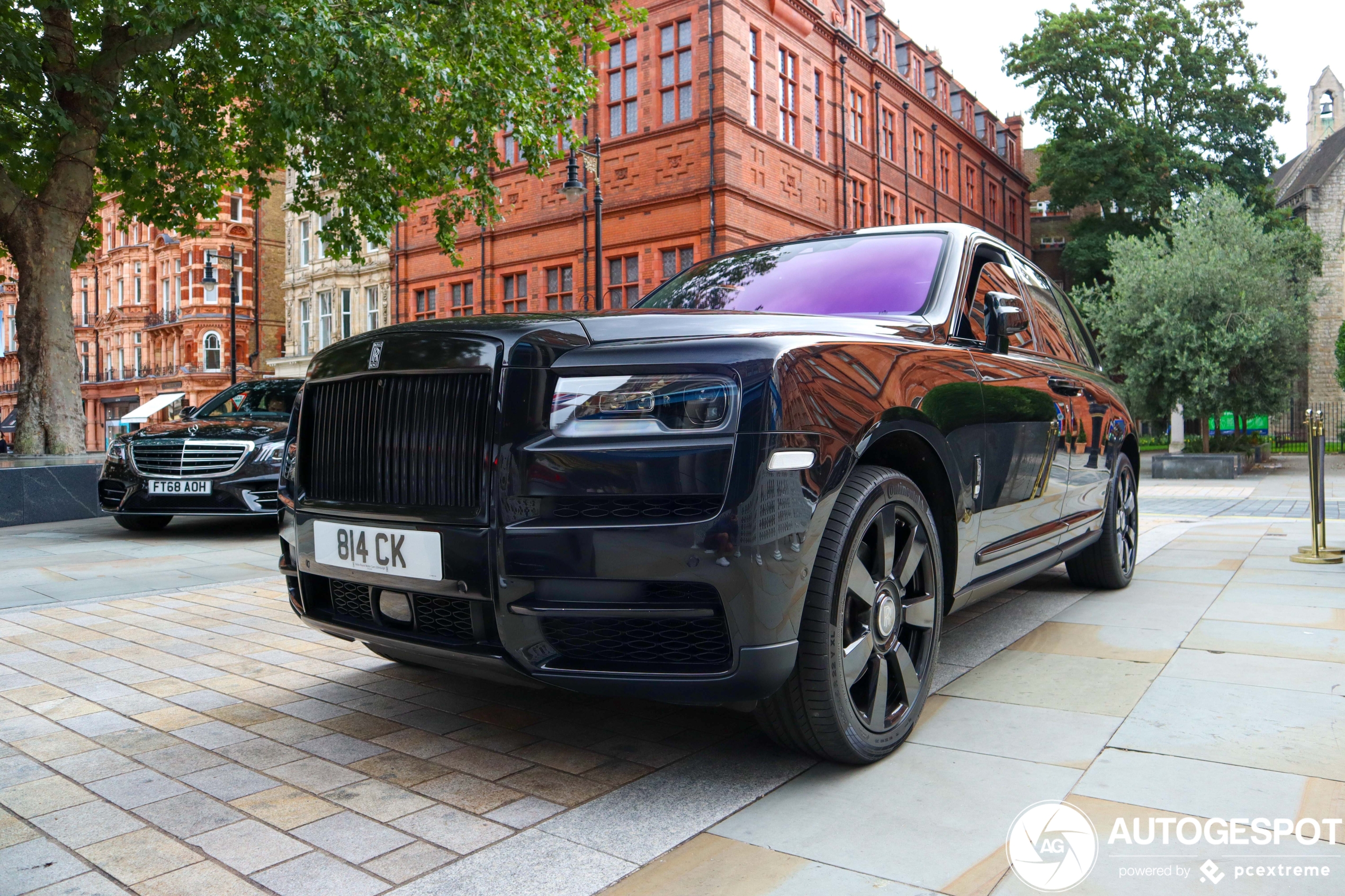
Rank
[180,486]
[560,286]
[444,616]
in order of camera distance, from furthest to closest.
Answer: [560,286]
[180,486]
[444,616]

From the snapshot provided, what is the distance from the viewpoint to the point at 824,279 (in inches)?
144

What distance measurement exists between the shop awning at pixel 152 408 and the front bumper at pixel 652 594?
165 ft

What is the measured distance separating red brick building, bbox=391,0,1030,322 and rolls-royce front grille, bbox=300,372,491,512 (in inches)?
751

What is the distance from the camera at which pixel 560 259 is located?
25297 mm

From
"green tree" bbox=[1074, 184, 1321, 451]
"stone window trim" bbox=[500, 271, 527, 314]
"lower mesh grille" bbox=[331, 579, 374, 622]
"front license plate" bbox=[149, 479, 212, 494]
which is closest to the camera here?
"lower mesh grille" bbox=[331, 579, 374, 622]

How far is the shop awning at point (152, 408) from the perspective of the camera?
153 ft

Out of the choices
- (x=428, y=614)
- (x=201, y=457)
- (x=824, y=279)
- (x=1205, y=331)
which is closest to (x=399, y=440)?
(x=428, y=614)

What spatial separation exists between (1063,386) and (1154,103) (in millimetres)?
37294

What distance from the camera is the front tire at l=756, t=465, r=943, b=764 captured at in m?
2.43

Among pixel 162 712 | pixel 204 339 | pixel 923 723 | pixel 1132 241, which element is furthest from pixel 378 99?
pixel 204 339

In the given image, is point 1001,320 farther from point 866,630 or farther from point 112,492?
point 112,492

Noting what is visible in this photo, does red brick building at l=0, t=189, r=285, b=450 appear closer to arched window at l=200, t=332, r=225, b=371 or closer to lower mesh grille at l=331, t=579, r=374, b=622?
arched window at l=200, t=332, r=225, b=371

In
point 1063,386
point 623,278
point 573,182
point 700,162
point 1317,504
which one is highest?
point 700,162

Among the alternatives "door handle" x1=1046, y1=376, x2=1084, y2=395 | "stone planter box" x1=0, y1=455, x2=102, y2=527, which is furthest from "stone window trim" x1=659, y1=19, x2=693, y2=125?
"door handle" x1=1046, y1=376, x2=1084, y2=395
